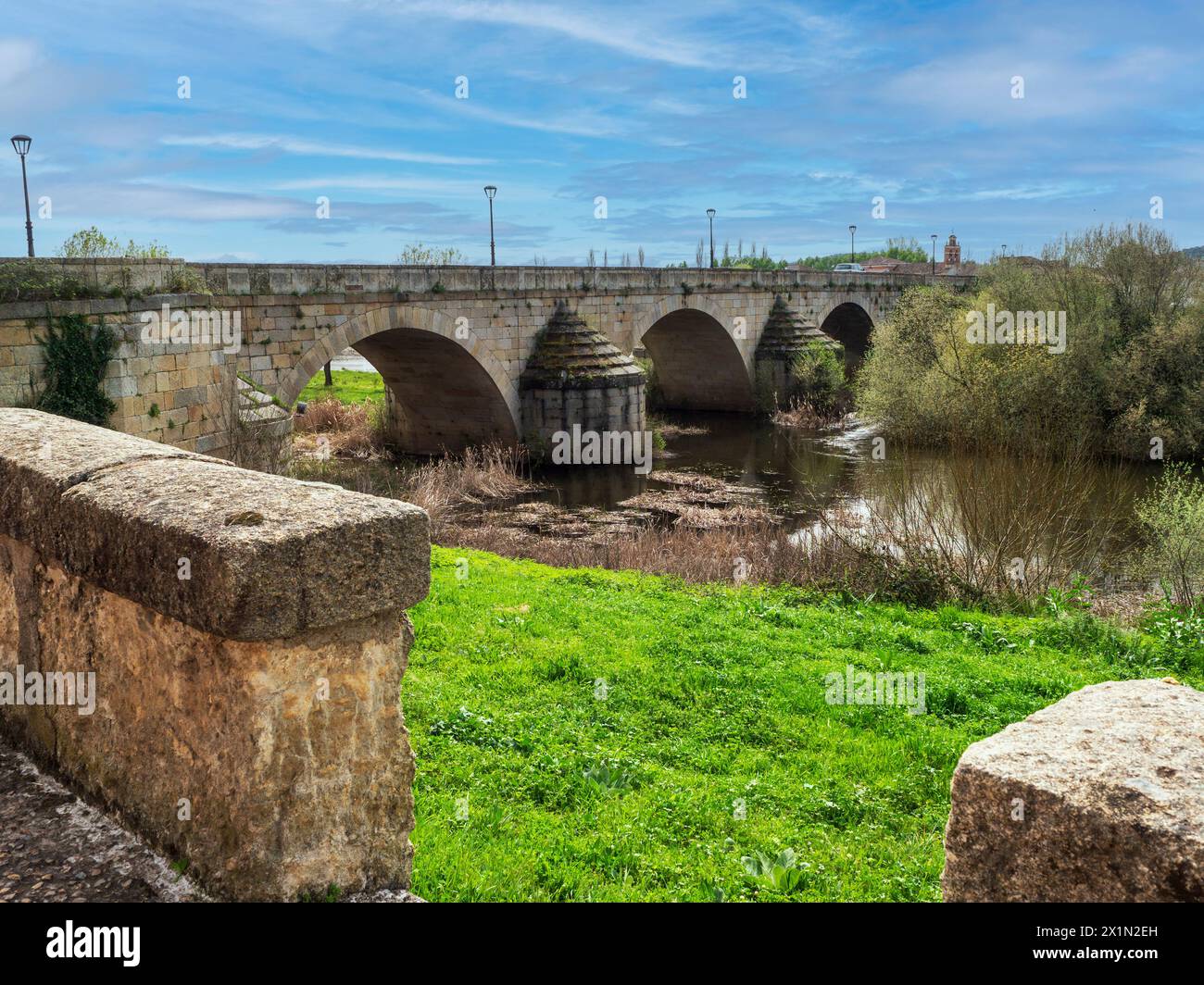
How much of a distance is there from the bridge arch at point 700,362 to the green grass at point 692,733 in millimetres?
24329

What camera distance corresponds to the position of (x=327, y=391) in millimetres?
33188

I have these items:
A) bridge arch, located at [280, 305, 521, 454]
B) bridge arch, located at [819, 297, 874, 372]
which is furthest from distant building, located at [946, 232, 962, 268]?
bridge arch, located at [280, 305, 521, 454]

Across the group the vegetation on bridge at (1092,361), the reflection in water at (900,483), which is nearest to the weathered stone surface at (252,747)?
the reflection in water at (900,483)

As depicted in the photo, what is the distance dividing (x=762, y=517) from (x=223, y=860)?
1669cm

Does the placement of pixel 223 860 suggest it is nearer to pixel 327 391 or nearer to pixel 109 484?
pixel 109 484

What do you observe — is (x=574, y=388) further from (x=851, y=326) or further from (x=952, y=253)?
(x=952, y=253)

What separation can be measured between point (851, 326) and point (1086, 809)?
45034 mm

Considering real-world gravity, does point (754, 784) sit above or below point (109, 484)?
below

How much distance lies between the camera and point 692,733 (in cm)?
610

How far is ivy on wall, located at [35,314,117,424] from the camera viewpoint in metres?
10.9

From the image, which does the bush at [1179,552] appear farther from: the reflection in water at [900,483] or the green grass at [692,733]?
the green grass at [692,733]

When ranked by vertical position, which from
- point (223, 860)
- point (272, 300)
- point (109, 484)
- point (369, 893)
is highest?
point (272, 300)

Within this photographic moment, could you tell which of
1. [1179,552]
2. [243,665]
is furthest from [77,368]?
[1179,552]
